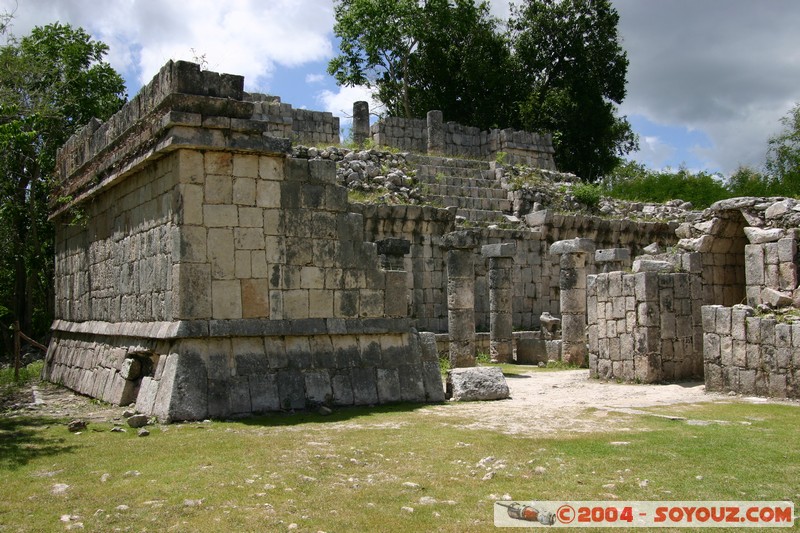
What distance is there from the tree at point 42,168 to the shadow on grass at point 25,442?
9835 mm

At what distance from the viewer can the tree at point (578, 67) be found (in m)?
38.4

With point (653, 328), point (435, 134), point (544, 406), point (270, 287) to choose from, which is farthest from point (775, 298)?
point (435, 134)

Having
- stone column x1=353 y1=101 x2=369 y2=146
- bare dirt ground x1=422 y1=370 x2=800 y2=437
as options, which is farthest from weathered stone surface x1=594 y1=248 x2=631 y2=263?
stone column x1=353 y1=101 x2=369 y2=146

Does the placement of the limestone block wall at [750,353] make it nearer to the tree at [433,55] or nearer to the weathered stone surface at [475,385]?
the weathered stone surface at [475,385]

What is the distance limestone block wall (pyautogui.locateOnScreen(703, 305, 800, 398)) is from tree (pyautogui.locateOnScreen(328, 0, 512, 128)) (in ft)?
89.5

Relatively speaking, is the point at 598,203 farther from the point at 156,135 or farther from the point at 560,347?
the point at 156,135

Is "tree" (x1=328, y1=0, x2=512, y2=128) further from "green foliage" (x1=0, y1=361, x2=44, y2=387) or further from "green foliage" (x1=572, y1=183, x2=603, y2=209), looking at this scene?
"green foliage" (x1=0, y1=361, x2=44, y2=387)

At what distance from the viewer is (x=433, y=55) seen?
38.8 meters

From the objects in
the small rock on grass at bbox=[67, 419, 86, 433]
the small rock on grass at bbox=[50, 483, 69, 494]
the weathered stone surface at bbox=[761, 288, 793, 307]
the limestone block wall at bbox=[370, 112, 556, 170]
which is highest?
the limestone block wall at bbox=[370, 112, 556, 170]

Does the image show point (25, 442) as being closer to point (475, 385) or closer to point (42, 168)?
point (475, 385)

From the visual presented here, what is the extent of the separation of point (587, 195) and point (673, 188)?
1810cm

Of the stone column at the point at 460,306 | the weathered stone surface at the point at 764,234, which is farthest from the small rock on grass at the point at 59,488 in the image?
the stone column at the point at 460,306

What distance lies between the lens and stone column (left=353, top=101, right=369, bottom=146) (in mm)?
29781

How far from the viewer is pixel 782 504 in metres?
5.79
